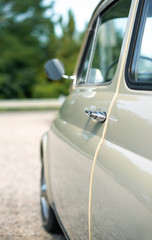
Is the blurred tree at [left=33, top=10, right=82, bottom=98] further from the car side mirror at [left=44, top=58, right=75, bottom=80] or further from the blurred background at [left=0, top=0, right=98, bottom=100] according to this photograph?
the car side mirror at [left=44, top=58, right=75, bottom=80]

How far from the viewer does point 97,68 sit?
2934 millimetres

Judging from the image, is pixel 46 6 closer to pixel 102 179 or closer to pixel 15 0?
pixel 15 0

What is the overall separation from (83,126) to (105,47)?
1436 mm

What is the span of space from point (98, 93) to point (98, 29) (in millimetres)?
665

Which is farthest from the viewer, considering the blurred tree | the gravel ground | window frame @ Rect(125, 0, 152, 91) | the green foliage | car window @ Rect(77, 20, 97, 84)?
the blurred tree

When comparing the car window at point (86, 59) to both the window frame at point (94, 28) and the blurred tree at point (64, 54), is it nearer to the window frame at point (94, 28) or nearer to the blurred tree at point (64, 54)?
the window frame at point (94, 28)

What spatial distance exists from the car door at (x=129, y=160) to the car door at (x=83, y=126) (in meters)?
0.13

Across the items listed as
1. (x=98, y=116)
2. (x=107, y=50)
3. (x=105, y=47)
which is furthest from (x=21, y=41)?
(x=98, y=116)

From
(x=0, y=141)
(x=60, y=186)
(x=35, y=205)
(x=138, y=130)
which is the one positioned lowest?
(x=0, y=141)

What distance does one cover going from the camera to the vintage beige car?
1.58 metres

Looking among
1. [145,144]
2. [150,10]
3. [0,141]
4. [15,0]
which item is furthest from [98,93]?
[15,0]

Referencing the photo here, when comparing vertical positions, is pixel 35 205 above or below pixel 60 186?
below

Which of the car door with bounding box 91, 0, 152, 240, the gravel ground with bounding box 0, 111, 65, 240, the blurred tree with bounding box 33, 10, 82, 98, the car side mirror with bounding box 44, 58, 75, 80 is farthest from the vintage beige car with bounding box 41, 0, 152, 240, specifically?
the blurred tree with bounding box 33, 10, 82, 98

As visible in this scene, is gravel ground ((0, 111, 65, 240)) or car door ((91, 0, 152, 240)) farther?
gravel ground ((0, 111, 65, 240))
